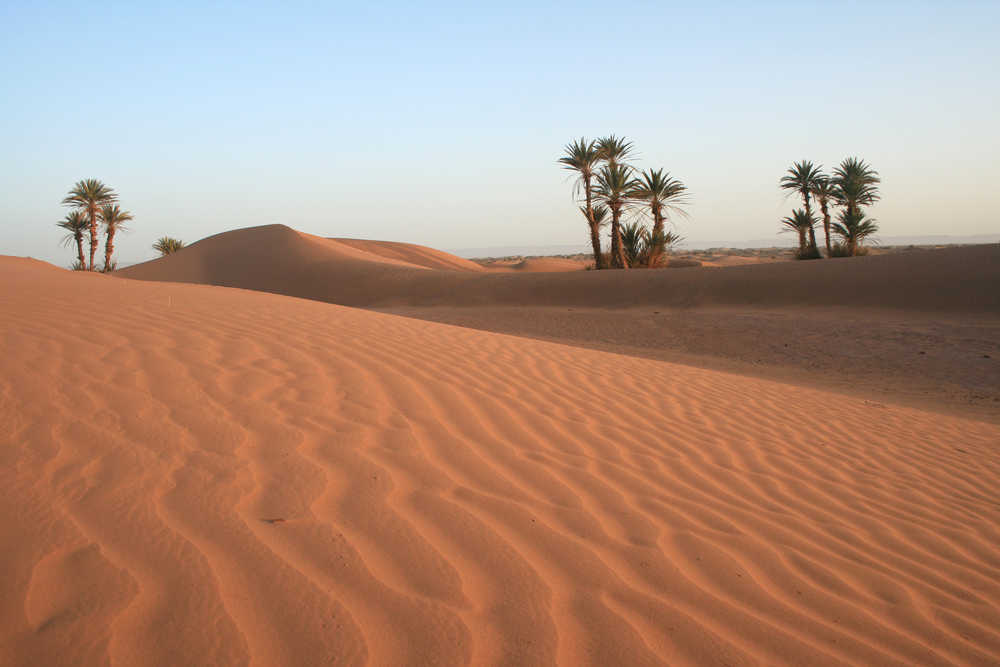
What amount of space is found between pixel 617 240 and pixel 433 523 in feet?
80.9

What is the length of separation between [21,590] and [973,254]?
21456 mm

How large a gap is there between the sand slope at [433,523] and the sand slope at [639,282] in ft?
43.7

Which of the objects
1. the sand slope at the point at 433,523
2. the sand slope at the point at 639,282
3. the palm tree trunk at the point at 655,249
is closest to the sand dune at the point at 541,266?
the palm tree trunk at the point at 655,249

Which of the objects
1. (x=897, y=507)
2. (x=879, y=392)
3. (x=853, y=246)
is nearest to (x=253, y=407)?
(x=897, y=507)

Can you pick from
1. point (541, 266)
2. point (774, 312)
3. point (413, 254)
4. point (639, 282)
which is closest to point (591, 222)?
point (639, 282)

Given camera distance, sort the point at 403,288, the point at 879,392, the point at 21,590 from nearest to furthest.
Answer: the point at 21,590 < the point at 879,392 < the point at 403,288

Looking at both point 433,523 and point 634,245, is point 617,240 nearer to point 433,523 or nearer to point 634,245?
point 634,245

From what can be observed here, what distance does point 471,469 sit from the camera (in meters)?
3.04

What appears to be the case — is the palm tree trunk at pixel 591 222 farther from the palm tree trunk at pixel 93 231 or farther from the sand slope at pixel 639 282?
the palm tree trunk at pixel 93 231

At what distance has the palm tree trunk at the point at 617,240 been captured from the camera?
2605cm

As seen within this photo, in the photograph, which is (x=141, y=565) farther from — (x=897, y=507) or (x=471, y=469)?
(x=897, y=507)

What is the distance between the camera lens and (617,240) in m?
26.0

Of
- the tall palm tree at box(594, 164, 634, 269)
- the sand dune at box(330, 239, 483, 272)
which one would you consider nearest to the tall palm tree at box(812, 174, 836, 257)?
the tall palm tree at box(594, 164, 634, 269)

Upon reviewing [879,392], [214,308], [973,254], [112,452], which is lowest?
[879,392]
